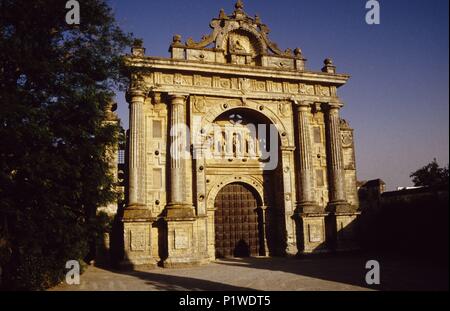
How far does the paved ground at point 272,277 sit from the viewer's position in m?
9.91

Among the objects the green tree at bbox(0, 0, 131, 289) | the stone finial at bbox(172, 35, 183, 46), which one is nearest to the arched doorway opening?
the stone finial at bbox(172, 35, 183, 46)

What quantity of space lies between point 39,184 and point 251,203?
11.3 meters

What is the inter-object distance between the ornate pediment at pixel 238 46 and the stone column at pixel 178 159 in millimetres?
2523

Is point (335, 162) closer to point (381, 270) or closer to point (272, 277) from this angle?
point (381, 270)

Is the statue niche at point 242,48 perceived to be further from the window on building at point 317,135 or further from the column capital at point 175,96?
the window on building at point 317,135

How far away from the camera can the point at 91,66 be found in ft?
35.5

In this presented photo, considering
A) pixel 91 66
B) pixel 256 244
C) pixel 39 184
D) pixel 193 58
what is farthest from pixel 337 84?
pixel 39 184

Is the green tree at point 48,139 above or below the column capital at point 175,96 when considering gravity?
below

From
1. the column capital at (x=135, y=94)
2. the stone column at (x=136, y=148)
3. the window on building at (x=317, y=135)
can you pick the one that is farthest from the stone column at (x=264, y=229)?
the column capital at (x=135, y=94)

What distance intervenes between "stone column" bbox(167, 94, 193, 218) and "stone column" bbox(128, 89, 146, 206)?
130 cm

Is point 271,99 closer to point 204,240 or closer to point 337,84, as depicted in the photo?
point 337,84

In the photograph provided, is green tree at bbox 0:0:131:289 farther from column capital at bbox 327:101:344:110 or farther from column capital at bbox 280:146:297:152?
column capital at bbox 327:101:344:110

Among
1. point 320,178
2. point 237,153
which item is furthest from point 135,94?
point 320,178
